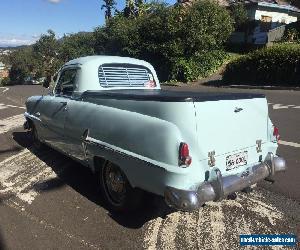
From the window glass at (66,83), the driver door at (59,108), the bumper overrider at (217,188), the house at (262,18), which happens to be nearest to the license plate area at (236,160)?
the bumper overrider at (217,188)

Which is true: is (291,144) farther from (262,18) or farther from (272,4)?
(272,4)

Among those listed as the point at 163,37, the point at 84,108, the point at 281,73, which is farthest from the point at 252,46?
the point at 84,108

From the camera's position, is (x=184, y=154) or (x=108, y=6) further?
(x=108, y=6)

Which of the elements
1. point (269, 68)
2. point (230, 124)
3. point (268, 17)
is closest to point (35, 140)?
point (230, 124)

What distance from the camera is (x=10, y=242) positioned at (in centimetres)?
412

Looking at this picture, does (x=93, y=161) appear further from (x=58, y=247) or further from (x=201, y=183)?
(x=201, y=183)

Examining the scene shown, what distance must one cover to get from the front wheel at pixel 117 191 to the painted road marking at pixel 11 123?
609 centimetres

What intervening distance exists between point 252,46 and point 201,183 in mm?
30349

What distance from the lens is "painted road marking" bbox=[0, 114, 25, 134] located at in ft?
34.9

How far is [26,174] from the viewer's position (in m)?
6.38

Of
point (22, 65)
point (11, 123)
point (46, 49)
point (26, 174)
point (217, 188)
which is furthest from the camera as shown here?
point (22, 65)

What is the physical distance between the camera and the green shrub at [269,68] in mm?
19188

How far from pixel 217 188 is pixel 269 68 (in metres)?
17.7

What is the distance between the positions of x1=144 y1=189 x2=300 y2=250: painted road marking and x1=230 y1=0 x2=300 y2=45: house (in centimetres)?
2971
